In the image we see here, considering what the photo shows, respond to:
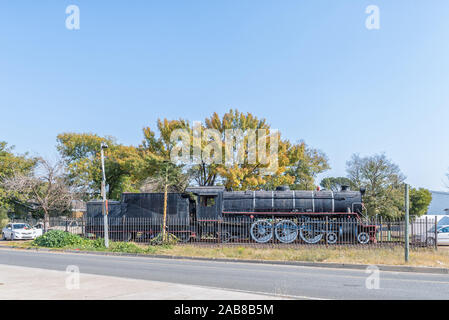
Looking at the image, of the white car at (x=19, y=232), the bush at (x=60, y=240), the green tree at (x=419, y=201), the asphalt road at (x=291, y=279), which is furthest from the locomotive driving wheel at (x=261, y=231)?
Result: the green tree at (x=419, y=201)

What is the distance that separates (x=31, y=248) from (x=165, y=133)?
17.3 metres

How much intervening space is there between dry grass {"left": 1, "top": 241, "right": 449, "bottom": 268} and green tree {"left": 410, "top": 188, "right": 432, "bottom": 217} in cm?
Answer: 4871

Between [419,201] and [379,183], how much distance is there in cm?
2567

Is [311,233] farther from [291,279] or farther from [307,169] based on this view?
[307,169]

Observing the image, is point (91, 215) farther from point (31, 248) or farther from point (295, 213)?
point (295, 213)

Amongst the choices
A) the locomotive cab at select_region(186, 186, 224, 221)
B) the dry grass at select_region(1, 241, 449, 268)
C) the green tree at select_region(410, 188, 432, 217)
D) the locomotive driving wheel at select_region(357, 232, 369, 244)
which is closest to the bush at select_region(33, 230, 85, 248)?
the dry grass at select_region(1, 241, 449, 268)

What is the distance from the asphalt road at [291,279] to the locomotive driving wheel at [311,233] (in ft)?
22.9

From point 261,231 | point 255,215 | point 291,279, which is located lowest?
point 261,231

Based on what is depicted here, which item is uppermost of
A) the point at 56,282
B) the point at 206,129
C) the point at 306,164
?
the point at 206,129

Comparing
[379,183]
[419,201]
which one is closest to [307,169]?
[379,183]

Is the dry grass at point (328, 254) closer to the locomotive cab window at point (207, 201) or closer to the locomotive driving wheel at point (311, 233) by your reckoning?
the locomotive driving wheel at point (311, 233)

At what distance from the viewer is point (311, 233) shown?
2262cm

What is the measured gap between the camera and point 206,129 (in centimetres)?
3766
